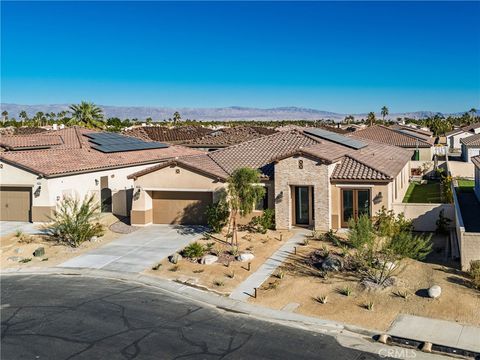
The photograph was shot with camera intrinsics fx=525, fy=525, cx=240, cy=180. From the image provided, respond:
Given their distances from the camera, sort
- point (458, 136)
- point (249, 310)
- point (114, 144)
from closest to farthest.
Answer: point (249, 310) < point (114, 144) < point (458, 136)

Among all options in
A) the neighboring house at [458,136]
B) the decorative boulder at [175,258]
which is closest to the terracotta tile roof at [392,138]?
the neighboring house at [458,136]

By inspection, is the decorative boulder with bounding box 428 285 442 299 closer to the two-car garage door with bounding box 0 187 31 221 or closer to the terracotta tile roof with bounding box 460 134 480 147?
the two-car garage door with bounding box 0 187 31 221

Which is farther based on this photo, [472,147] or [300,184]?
[472,147]

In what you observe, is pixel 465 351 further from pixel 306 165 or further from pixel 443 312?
pixel 306 165

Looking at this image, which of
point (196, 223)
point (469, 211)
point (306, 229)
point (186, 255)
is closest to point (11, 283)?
point (186, 255)

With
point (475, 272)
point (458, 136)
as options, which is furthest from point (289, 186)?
point (458, 136)

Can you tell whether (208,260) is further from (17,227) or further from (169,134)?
(169,134)

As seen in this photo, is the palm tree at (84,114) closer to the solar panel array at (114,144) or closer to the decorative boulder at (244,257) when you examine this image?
the solar panel array at (114,144)
